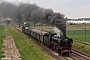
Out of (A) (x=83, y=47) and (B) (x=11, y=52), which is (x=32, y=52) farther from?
(A) (x=83, y=47)

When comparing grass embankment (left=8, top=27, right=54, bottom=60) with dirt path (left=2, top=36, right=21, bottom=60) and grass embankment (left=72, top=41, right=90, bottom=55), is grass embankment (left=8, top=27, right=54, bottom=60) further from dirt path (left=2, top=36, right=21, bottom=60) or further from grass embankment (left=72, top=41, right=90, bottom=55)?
grass embankment (left=72, top=41, right=90, bottom=55)

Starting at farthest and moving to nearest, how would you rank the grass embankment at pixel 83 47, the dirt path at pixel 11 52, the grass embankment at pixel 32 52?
the grass embankment at pixel 83 47 → the grass embankment at pixel 32 52 → the dirt path at pixel 11 52

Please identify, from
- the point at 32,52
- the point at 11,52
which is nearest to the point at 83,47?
the point at 32,52

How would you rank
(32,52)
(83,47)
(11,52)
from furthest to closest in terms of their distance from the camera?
(83,47)
(11,52)
(32,52)

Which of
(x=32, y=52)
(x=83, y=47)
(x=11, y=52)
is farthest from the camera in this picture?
(x=83, y=47)

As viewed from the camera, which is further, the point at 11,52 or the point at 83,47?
the point at 83,47


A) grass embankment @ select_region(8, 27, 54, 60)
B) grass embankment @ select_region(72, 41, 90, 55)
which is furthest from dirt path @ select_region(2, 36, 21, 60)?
grass embankment @ select_region(72, 41, 90, 55)

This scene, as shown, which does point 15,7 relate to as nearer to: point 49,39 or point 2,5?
point 2,5

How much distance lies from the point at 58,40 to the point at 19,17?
69.2 feet

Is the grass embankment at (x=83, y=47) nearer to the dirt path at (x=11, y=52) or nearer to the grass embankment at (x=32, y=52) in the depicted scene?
the grass embankment at (x=32, y=52)

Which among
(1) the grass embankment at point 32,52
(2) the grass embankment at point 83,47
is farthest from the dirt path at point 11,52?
(2) the grass embankment at point 83,47

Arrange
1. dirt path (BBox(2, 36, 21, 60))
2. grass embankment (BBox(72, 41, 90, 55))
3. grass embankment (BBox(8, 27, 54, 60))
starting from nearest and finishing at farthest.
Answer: dirt path (BBox(2, 36, 21, 60)) < grass embankment (BBox(8, 27, 54, 60)) < grass embankment (BBox(72, 41, 90, 55))

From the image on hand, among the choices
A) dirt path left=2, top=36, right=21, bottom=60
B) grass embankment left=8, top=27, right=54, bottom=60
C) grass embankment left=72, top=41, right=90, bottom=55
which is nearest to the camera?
dirt path left=2, top=36, right=21, bottom=60

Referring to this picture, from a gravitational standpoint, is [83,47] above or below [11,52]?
below
